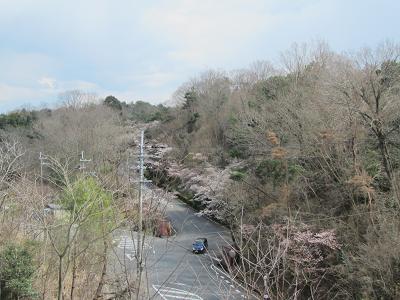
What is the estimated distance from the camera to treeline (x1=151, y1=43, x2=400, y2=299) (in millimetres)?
14031

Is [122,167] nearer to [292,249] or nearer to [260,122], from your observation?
[292,249]

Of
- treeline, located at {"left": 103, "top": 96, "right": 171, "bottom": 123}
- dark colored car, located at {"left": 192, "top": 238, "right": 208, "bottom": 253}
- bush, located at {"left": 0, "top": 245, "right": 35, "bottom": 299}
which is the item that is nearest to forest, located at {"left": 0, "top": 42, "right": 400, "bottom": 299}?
bush, located at {"left": 0, "top": 245, "right": 35, "bottom": 299}

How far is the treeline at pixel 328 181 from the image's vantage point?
1403cm

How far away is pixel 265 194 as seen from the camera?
21641 millimetres

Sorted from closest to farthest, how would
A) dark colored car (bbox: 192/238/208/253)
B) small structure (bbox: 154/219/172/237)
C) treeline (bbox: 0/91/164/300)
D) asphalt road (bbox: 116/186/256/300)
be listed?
treeline (bbox: 0/91/164/300), small structure (bbox: 154/219/172/237), asphalt road (bbox: 116/186/256/300), dark colored car (bbox: 192/238/208/253)

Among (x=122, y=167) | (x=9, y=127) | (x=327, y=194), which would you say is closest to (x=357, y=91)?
(x=327, y=194)

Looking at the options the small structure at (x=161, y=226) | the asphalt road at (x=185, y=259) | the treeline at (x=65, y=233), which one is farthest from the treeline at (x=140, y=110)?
the treeline at (x=65, y=233)

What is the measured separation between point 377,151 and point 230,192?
7.75 m

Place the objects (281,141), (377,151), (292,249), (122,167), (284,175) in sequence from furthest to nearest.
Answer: (281,141), (284,175), (377,151), (292,249), (122,167)

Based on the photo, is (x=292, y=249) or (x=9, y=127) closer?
(x=292, y=249)

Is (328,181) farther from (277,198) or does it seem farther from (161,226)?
(161,226)

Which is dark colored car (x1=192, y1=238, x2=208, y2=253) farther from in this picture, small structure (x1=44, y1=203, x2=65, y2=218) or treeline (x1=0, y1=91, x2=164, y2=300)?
small structure (x1=44, y1=203, x2=65, y2=218)

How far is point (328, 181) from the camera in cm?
1880

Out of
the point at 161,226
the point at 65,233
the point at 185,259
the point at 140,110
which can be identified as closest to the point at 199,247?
the point at 185,259
